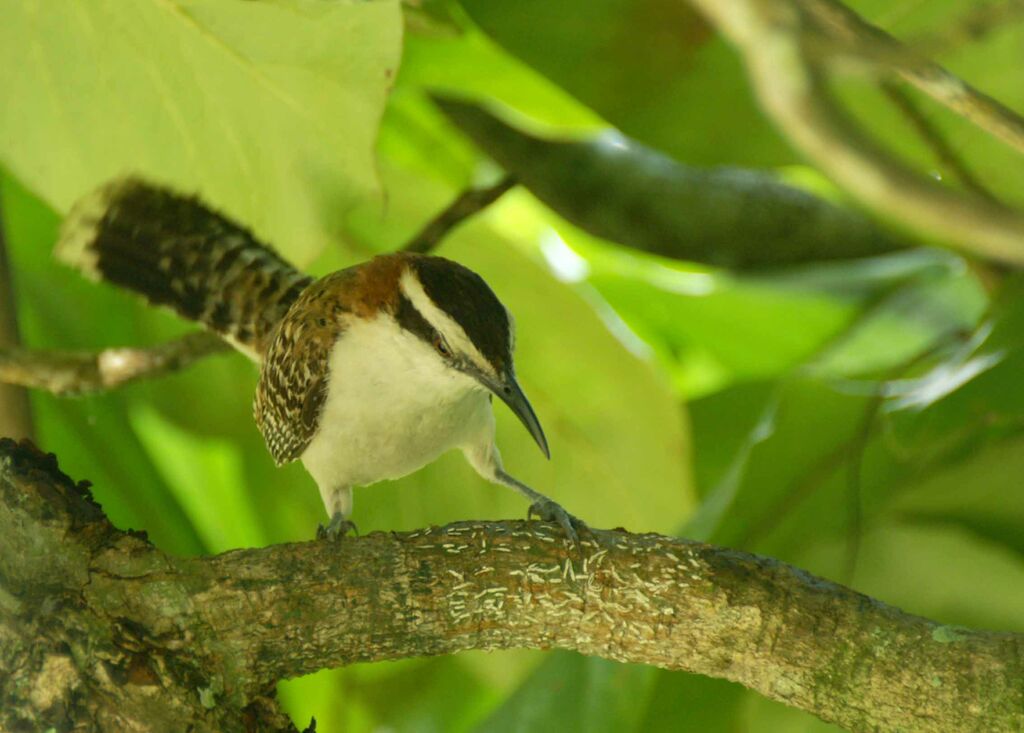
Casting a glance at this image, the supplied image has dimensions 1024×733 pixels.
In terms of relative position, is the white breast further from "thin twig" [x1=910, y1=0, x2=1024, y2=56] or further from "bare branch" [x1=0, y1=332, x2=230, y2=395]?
"thin twig" [x1=910, y1=0, x2=1024, y2=56]

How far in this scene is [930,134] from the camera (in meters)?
2.27

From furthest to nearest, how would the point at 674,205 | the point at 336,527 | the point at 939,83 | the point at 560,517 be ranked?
the point at 674,205 → the point at 336,527 → the point at 560,517 → the point at 939,83

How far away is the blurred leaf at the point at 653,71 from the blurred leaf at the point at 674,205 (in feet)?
1.28

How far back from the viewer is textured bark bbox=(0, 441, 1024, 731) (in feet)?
4.81

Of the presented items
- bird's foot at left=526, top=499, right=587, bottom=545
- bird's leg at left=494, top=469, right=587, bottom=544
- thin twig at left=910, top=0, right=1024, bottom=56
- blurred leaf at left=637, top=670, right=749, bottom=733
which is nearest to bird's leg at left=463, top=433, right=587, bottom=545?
bird's leg at left=494, top=469, right=587, bottom=544

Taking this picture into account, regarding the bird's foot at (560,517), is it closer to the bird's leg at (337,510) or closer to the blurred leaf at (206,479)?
the bird's leg at (337,510)

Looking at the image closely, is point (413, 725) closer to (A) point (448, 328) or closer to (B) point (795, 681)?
(A) point (448, 328)

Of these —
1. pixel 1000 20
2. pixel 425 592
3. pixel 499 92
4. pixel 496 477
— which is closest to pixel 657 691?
pixel 496 477

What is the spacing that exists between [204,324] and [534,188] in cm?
78

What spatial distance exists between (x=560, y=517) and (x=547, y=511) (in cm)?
15

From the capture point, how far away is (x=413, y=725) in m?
2.62

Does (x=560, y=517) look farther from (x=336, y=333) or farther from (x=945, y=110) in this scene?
(x=945, y=110)

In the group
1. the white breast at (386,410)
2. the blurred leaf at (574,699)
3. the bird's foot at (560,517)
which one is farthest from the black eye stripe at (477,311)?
the blurred leaf at (574,699)

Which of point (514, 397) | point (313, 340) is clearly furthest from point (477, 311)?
point (313, 340)
